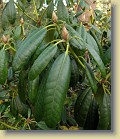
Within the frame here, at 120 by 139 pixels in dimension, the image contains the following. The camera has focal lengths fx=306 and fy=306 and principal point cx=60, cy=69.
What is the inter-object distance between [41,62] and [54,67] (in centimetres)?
4

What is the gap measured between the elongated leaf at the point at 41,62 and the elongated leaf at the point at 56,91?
29 mm

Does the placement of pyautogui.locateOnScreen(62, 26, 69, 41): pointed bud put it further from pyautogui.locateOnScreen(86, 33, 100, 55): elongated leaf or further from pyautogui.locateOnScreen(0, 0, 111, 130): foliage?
pyautogui.locateOnScreen(86, 33, 100, 55): elongated leaf

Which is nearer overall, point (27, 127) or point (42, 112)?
point (42, 112)

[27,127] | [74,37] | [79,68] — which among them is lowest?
[27,127]

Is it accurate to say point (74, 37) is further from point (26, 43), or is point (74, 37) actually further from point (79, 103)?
point (79, 103)

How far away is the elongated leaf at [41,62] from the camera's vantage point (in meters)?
0.92

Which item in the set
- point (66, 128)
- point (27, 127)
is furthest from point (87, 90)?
point (27, 127)

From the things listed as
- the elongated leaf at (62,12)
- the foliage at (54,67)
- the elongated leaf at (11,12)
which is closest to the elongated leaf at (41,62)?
the foliage at (54,67)

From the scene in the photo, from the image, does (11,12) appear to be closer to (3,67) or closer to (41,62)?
(3,67)

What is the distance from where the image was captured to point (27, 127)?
4.16 ft

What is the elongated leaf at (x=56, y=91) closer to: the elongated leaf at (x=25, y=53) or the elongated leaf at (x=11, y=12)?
the elongated leaf at (x=25, y=53)

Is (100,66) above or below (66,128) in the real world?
above

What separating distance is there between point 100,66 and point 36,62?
8.1 inches

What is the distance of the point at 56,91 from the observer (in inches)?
35.9
